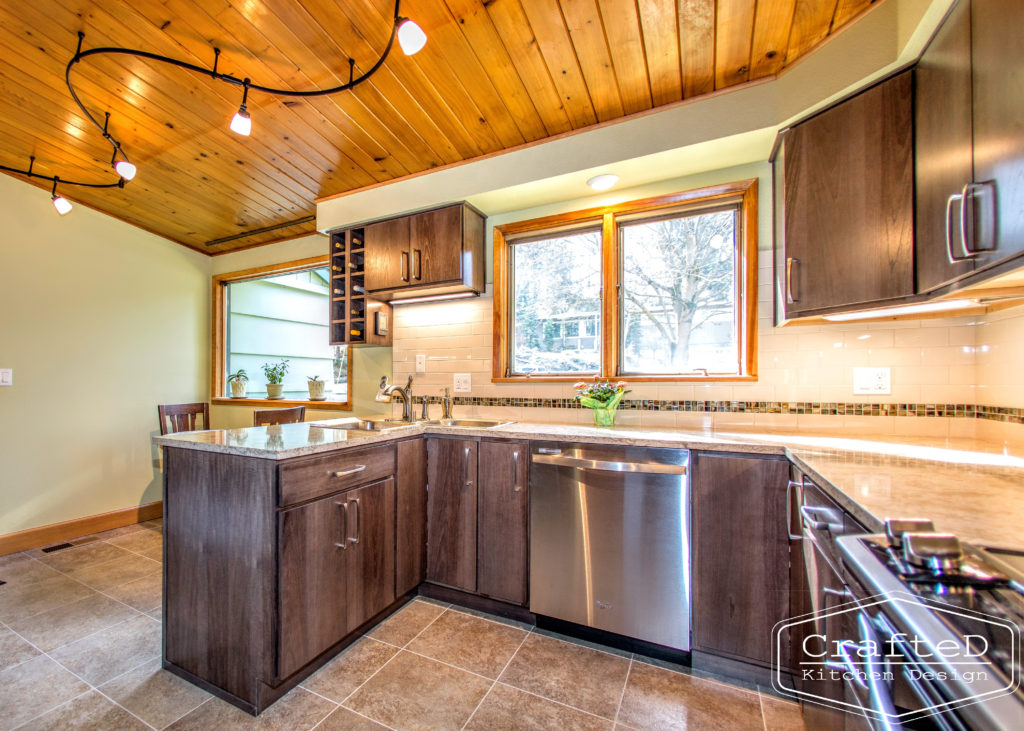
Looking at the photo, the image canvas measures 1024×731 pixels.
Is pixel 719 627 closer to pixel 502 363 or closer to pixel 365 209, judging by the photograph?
pixel 502 363

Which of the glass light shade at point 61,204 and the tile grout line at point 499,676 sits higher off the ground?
the glass light shade at point 61,204

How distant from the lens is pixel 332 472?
1.68m

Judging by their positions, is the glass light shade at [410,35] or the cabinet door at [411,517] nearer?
the glass light shade at [410,35]

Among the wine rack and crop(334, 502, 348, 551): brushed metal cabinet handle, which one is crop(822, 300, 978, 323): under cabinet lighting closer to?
crop(334, 502, 348, 551): brushed metal cabinet handle

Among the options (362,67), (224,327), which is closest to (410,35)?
(362,67)

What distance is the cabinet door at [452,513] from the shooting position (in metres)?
2.12

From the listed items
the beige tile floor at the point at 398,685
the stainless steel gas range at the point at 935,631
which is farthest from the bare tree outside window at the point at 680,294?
the stainless steel gas range at the point at 935,631

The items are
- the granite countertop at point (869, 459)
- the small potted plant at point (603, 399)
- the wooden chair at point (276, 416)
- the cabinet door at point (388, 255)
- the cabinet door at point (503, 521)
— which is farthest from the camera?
the wooden chair at point (276, 416)

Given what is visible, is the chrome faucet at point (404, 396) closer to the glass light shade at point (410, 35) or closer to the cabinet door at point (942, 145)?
the glass light shade at point (410, 35)

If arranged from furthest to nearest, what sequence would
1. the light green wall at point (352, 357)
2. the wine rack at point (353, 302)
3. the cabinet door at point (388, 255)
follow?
the light green wall at point (352, 357) → the wine rack at point (353, 302) → the cabinet door at point (388, 255)

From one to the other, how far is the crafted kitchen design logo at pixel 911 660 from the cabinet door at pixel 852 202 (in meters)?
1.18

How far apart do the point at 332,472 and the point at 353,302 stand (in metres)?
1.64

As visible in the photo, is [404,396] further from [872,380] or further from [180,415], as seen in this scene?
[872,380]

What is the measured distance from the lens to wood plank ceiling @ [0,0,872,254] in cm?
164
